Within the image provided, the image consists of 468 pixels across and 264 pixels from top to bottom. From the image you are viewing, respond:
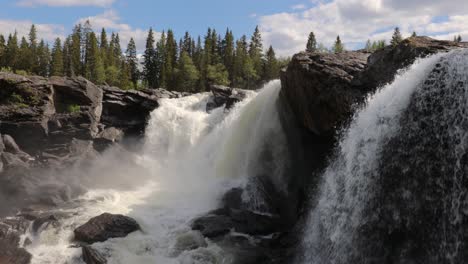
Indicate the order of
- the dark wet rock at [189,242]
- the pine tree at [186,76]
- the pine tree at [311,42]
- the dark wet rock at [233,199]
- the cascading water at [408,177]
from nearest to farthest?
the cascading water at [408,177], the dark wet rock at [189,242], the dark wet rock at [233,199], the pine tree at [186,76], the pine tree at [311,42]

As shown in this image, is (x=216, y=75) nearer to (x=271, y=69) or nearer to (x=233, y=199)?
(x=271, y=69)

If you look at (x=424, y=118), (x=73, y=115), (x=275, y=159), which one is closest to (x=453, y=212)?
(x=424, y=118)

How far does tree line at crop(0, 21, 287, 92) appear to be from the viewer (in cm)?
7675

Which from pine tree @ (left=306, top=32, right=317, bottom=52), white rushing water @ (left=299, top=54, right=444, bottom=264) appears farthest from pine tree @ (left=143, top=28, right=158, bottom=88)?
white rushing water @ (left=299, top=54, right=444, bottom=264)

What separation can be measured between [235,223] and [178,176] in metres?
11.4

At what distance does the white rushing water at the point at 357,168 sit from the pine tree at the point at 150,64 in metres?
74.5

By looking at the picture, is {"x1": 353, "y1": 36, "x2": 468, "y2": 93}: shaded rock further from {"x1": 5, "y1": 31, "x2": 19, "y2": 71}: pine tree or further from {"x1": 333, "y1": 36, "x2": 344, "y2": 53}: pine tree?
{"x1": 5, "y1": 31, "x2": 19, "y2": 71}: pine tree

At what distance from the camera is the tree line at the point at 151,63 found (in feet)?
252

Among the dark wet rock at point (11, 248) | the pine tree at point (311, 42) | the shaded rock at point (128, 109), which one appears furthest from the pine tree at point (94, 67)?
the dark wet rock at point (11, 248)

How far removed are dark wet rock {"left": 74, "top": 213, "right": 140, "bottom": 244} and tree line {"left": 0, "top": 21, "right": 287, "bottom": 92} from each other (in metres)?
56.6

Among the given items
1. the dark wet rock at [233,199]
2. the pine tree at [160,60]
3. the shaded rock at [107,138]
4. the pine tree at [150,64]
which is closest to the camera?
the dark wet rock at [233,199]

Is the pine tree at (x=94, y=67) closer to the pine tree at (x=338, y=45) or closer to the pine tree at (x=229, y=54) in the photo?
the pine tree at (x=229, y=54)

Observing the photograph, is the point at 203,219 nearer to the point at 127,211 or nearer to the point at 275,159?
the point at 127,211

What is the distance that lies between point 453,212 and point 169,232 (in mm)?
11725
